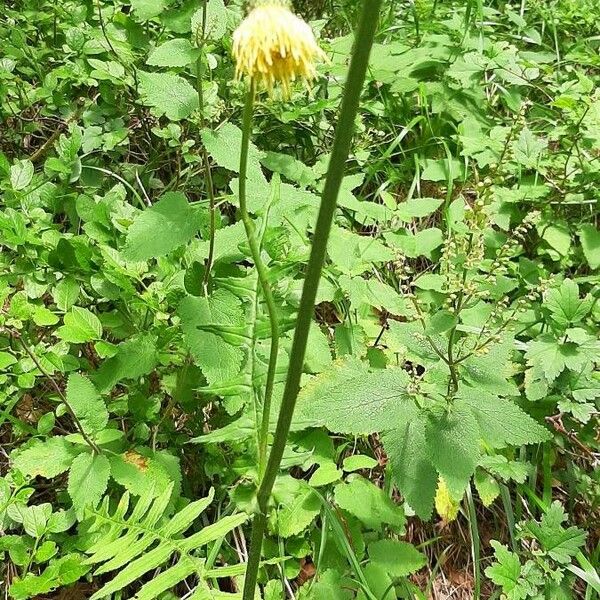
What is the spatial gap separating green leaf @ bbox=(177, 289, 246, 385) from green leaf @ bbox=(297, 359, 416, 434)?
0.55 ft

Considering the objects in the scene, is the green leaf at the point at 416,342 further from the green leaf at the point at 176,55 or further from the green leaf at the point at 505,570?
the green leaf at the point at 176,55

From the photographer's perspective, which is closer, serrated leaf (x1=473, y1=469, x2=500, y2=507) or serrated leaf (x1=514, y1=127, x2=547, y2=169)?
serrated leaf (x1=473, y1=469, x2=500, y2=507)

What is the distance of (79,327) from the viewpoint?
1448 millimetres

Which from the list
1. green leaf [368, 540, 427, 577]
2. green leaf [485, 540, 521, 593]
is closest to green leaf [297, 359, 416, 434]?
green leaf [368, 540, 427, 577]

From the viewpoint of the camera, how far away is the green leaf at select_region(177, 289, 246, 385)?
124 centimetres

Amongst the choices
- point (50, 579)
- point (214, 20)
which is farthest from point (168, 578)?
point (214, 20)

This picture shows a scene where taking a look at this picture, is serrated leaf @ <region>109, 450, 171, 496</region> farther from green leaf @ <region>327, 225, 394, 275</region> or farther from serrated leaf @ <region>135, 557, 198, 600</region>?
green leaf @ <region>327, 225, 394, 275</region>

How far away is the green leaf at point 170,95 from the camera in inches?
52.5

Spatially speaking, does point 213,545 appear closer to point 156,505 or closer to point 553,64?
point 156,505

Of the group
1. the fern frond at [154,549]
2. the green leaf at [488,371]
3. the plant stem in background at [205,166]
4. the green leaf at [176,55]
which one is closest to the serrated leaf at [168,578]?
the fern frond at [154,549]

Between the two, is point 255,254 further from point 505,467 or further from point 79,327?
point 505,467

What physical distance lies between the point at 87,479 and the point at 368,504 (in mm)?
582

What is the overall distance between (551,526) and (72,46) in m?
1.90

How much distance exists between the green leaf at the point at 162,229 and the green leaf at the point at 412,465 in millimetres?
549
